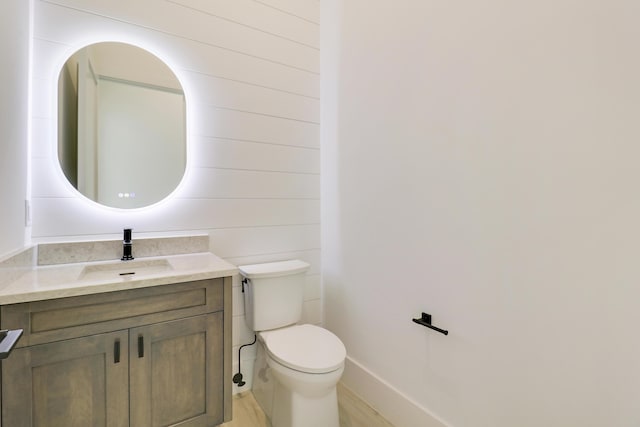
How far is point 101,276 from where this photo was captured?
144cm

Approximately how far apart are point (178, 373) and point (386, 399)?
44.6 inches

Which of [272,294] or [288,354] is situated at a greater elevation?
[272,294]

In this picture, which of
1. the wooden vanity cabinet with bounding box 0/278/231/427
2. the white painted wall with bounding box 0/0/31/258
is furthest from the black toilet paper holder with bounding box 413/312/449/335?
the white painted wall with bounding box 0/0/31/258

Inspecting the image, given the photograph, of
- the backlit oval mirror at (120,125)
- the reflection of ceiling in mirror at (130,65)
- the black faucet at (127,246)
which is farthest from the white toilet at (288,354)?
the reflection of ceiling in mirror at (130,65)

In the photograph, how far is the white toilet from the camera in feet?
4.65

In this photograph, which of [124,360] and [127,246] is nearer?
[124,360]

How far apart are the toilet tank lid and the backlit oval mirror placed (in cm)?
66

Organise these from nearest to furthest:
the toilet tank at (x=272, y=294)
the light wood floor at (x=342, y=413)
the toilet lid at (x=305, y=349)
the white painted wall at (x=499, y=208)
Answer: the white painted wall at (x=499, y=208) < the toilet lid at (x=305, y=349) < the light wood floor at (x=342, y=413) < the toilet tank at (x=272, y=294)

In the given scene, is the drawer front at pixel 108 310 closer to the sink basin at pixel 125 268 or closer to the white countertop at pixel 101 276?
the white countertop at pixel 101 276

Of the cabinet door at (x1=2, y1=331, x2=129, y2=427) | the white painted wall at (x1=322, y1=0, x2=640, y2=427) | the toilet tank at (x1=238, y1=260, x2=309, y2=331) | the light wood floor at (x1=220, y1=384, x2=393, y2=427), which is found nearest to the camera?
the white painted wall at (x1=322, y1=0, x2=640, y2=427)

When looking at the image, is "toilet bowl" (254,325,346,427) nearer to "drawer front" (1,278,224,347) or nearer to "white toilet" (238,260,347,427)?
"white toilet" (238,260,347,427)

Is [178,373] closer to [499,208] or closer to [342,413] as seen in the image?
[342,413]

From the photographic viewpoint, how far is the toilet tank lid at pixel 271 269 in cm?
177

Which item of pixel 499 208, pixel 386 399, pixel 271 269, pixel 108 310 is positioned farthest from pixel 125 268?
pixel 499 208
